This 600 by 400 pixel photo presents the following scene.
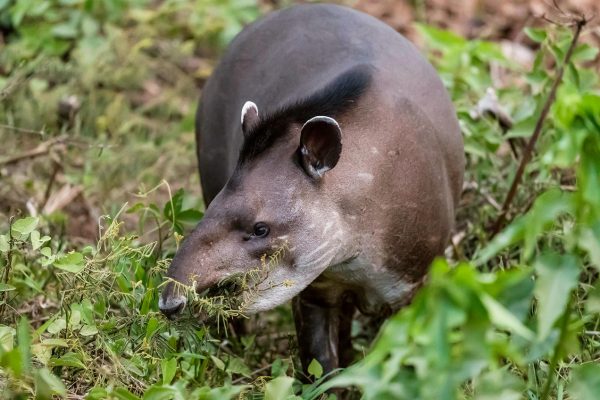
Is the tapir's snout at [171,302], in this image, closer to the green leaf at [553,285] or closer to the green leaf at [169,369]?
the green leaf at [169,369]

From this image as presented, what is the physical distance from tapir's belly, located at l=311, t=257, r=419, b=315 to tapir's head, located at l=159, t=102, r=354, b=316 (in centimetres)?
17

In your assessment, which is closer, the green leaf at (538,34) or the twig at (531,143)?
the twig at (531,143)

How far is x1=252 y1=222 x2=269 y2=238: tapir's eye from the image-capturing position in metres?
4.08

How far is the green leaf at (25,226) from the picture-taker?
13.6 ft

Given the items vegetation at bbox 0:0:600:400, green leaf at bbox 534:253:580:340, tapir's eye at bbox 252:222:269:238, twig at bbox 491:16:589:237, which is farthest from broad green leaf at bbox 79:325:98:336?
twig at bbox 491:16:589:237

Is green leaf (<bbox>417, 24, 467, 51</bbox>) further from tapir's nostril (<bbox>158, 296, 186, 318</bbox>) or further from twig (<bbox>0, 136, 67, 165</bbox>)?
tapir's nostril (<bbox>158, 296, 186, 318</bbox>)

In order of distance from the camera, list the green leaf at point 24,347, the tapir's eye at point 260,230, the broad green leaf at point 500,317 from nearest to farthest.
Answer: the broad green leaf at point 500,317
the green leaf at point 24,347
the tapir's eye at point 260,230

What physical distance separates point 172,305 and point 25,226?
617 millimetres

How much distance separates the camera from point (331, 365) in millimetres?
4688

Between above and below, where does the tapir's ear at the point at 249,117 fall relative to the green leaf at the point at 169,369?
above

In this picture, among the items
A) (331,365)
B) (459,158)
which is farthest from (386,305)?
(459,158)

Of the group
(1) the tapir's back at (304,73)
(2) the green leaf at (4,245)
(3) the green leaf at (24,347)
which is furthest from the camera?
(1) the tapir's back at (304,73)

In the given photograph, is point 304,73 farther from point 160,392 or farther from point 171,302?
point 160,392

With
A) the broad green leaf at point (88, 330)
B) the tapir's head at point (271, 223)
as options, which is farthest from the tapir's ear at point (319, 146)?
the broad green leaf at point (88, 330)
